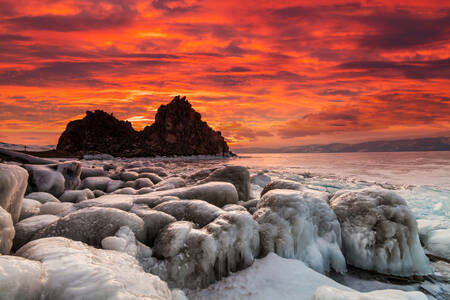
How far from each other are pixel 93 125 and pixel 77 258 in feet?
364

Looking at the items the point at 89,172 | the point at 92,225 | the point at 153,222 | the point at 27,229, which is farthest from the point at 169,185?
the point at 89,172

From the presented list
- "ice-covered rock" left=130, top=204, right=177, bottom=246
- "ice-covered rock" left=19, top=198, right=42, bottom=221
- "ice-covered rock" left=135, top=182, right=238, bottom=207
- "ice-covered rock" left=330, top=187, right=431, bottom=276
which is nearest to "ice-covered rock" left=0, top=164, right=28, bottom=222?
"ice-covered rock" left=19, top=198, right=42, bottom=221

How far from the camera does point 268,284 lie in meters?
3.82

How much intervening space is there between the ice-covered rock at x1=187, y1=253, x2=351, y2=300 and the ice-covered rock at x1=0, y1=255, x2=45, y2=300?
2088 mm

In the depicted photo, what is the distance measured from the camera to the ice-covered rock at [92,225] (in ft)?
12.2

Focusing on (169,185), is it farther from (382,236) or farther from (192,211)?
(382,236)

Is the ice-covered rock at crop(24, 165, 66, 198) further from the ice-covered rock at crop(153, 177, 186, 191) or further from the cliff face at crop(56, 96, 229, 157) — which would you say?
the cliff face at crop(56, 96, 229, 157)

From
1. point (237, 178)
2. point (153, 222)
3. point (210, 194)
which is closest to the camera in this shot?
point (153, 222)

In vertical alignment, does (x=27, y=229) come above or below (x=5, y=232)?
below

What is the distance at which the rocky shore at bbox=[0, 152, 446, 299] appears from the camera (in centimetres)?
218

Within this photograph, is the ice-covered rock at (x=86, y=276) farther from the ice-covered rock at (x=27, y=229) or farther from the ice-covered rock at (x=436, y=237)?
the ice-covered rock at (x=436, y=237)

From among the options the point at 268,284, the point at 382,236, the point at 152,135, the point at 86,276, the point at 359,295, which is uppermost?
the point at 152,135

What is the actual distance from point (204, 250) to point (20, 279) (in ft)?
7.78

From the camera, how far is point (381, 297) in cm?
276
